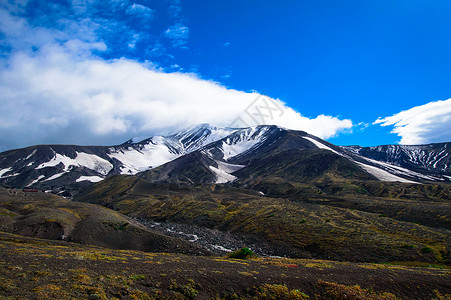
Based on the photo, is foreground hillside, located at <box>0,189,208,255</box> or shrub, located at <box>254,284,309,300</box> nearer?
shrub, located at <box>254,284,309,300</box>

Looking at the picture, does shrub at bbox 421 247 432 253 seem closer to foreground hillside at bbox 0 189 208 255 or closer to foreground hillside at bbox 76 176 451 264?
foreground hillside at bbox 76 176 451 264

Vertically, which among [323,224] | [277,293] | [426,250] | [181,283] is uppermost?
[181,283]

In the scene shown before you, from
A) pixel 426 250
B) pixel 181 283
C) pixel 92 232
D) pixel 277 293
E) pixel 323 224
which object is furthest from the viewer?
pixel 323 224

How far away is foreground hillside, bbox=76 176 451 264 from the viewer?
49688mm

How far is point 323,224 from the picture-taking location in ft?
225

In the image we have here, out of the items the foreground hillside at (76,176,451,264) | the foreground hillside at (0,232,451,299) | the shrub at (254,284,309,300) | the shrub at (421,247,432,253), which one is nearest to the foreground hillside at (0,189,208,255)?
the foreground hillside at (76,176,451,264)

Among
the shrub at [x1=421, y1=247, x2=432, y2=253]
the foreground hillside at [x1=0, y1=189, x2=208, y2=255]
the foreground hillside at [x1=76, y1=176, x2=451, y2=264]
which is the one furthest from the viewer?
the foreground hillside at [x1=0, y1=189, x2=208, y2=255]

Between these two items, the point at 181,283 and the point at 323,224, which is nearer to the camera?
the point at 181,283

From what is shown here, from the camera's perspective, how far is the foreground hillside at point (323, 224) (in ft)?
163

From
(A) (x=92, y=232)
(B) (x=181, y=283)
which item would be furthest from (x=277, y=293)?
(A) (x=92, y=232)

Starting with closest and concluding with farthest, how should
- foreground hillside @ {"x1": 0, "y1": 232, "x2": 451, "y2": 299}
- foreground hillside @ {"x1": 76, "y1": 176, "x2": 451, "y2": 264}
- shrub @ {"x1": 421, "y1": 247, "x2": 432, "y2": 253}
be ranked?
foreground hillside @ {"x1": 0, "y1": 232, "x2": 451, "y2": 299}
shrub @ {"x1": 421, "y1": 247, "x2": 432, "y2": 253}
foreground hillside @ {"x1": 76, "y1": 176, "x2": 451, "y2": 264}

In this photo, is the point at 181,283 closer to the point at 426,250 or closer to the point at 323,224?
the point at 426,250

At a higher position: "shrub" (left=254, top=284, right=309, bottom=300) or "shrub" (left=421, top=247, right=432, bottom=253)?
"shrub" (left=254, top=284, right=309, bottom=300)

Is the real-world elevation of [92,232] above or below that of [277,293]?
below
